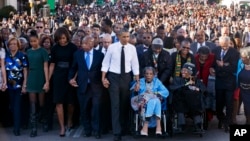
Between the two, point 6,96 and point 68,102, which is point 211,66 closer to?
point 68,102

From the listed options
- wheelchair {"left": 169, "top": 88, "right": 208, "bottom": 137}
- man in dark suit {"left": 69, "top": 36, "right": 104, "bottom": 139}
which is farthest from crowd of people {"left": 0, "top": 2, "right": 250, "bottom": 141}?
wheelchair {"left": 169, "top": 88, "right": 208, "bottom": 137}

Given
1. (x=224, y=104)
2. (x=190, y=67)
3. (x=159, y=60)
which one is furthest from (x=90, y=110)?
(x=224, y=104)

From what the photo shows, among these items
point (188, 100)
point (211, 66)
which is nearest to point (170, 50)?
point (211, 66)

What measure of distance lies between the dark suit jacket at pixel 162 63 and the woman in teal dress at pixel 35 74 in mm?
1786

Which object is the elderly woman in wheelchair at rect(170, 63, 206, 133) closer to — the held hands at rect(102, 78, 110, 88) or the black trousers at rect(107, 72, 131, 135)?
the black trousers at rect(107, 72, 131, 135)

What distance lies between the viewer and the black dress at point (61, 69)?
934cm

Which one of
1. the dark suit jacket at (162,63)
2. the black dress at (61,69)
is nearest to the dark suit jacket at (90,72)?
the black dress at (61,69)

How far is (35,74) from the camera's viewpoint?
30.8 feet

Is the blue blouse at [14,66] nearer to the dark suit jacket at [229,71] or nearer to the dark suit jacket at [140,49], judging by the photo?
the dark suit jacket at [140,49]

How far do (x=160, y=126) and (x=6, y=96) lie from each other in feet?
10.3

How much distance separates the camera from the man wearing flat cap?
30.8 ft

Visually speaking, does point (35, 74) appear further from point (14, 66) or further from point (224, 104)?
point (224, 104)

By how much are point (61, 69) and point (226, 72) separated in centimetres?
307

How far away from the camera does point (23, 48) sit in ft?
33.7
